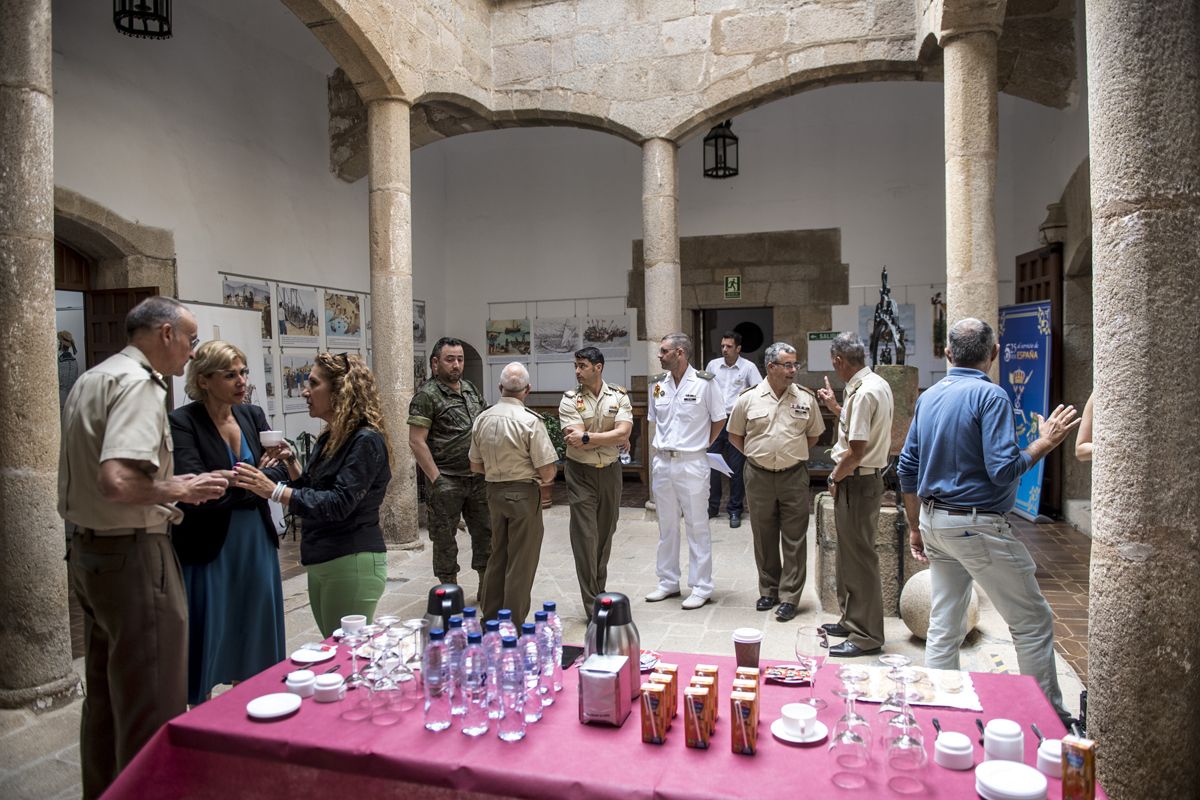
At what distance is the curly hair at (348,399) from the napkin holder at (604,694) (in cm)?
146

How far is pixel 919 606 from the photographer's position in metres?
4.65

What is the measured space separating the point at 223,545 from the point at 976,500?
9.31ft

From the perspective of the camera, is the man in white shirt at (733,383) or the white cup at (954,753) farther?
the man in white shirt at (733,383)

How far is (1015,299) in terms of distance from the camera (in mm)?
9711

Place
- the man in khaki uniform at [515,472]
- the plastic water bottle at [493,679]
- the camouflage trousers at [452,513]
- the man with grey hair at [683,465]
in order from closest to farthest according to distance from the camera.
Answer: the plastic water bottle at [493,679] → the man in khaki uniform at [515,472] → the camouflage trousers at [452,513] → the man with grey hair at [683,465]

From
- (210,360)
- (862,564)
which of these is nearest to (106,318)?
(210,360)

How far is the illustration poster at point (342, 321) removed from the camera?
9859mm

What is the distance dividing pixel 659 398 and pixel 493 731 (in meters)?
3.75

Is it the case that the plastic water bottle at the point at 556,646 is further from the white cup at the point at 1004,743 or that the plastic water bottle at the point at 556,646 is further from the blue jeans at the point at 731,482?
the blue jeans at the point at 731,482

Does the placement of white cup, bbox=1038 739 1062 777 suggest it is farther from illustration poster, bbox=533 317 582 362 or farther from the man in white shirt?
illustration poster, bbox=533 317 582 362

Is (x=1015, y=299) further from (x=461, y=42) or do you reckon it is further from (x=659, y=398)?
(x=461, y=42)

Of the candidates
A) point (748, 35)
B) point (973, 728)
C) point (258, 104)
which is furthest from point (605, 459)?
point (258, 104)

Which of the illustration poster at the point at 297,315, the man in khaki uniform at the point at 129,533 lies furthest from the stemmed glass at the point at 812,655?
the illustration poster at the point at 297,315

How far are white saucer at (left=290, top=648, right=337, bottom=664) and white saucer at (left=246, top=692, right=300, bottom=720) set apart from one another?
0.81 ft
